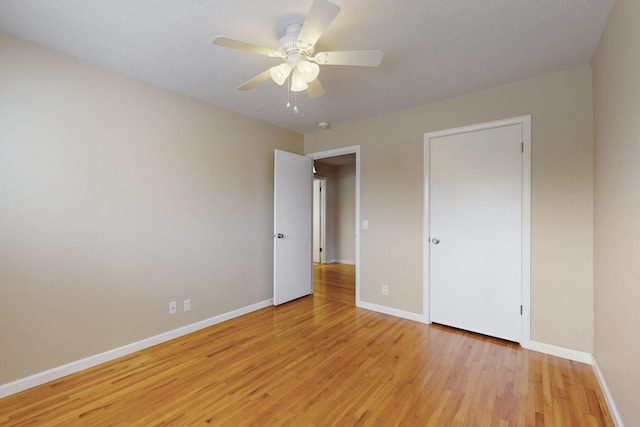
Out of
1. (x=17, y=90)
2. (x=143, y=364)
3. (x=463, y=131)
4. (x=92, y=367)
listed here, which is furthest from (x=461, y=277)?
(x=17, y=90)

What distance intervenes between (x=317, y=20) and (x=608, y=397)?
2.78 metres

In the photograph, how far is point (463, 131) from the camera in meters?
2.83

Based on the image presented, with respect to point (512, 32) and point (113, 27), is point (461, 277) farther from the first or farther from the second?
point (113, 27)

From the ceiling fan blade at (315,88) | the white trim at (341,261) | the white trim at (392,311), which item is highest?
the ceiling fan blade at (315,88)

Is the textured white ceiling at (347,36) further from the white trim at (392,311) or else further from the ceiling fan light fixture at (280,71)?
the white trim at (392,311)

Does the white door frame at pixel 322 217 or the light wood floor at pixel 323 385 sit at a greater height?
the white door frame at pixel 322 217

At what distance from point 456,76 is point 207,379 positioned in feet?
10.2

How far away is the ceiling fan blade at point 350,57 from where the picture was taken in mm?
1653

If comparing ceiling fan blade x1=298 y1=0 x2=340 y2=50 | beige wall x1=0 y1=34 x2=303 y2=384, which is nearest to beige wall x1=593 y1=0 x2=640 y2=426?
ceiling fan blade x1=298 y1=0 x2=340 y2=50

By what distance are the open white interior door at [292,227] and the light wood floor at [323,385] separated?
3.06 feet

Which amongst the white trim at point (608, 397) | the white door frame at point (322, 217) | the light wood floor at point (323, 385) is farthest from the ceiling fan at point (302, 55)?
the white door frame at point (322, 217)

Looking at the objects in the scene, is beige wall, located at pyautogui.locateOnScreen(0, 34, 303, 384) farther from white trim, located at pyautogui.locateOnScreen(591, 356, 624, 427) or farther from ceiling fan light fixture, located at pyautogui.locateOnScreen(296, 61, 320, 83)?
white trim, located at pyautogui.locateOnScreen(591, 356, 624, 427)

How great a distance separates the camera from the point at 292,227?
379 cm

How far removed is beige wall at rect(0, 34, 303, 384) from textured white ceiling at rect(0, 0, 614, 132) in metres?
0.31
